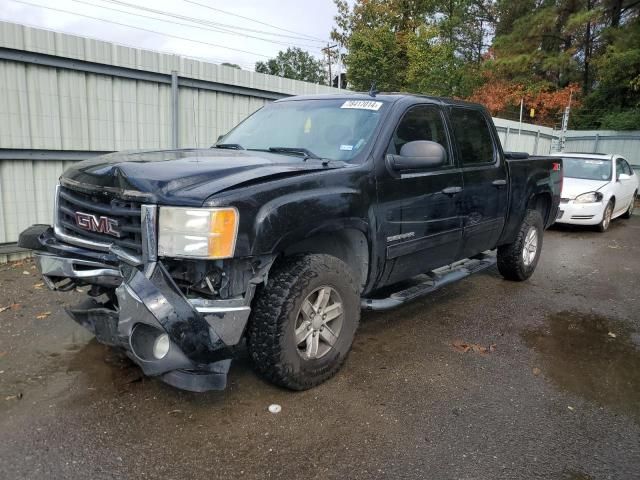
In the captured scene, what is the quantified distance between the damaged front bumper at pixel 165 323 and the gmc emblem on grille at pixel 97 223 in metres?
0.14

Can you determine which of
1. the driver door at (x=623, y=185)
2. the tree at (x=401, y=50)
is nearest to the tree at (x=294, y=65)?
the tree at (x=401, y=50)

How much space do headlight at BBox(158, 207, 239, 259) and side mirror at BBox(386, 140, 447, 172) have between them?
4.96ft

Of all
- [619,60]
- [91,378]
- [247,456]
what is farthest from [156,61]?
[619,60]

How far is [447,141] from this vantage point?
4.58 metres

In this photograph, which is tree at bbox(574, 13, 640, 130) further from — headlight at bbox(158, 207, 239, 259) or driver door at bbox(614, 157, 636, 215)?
headlight at bbox(158, 207, 239, 259)

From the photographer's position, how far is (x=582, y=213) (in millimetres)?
10156

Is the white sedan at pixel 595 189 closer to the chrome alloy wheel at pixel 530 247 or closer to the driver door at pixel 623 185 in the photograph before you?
the driver door at pixel 623 185

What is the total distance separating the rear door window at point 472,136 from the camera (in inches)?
187

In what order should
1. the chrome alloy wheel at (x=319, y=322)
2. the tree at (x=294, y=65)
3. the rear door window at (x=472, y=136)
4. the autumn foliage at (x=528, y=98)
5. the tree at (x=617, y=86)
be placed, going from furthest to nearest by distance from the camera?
the tree at (x=294, y=65) → the autumn foliage at (x=528, y=98) → the tree at (x=617, y=86) → the rear door window at (x=472, y=136) → the chrome alloy wheel at (x=319, y=322)

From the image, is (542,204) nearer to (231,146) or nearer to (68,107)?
(231,146)

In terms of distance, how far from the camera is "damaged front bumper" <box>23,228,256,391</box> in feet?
8.76

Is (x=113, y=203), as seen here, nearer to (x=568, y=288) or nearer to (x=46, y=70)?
(x=46, y=70)

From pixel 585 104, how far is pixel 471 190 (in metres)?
27.2

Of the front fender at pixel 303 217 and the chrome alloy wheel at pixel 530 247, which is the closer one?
the front fender at pixel 303 217
